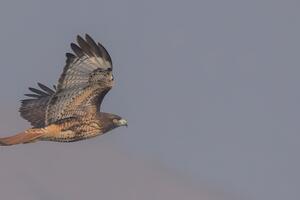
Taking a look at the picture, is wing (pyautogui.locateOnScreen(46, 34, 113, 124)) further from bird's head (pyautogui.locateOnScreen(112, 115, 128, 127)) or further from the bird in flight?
bird's head (pyautogui.locateOnScreen(112, 115, 128, 127))

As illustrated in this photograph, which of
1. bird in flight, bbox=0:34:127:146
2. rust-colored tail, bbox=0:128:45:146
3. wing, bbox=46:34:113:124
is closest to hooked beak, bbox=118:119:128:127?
bird in flight, bbox=0:34:127:146

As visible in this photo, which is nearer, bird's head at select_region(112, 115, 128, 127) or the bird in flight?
the bird in flight

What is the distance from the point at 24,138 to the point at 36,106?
2.63 metres

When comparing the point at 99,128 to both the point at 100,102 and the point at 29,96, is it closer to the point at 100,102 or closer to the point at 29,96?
the point at 100,102

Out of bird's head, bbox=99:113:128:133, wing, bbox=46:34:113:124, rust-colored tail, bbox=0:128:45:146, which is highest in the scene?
wing, bbox=46:34:113:124

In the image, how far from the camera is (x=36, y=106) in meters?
27.2

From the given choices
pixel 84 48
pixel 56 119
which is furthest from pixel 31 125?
pixel 84 48

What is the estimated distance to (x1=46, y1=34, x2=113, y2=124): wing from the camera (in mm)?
24000

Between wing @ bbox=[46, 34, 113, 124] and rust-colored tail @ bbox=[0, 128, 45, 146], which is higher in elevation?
wing @ bbox=[46, 34, 113, 124]

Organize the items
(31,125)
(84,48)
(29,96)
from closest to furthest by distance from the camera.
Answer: (84,48) → (31,125) → (29,96)

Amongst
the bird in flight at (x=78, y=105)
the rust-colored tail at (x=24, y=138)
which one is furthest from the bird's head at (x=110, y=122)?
the rust-colored tail at (x=24, y=138)

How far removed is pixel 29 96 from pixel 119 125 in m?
4.36

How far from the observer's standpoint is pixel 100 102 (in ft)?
81.7

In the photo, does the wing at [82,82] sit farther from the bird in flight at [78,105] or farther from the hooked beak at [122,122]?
the hooked beak at [122,122]
